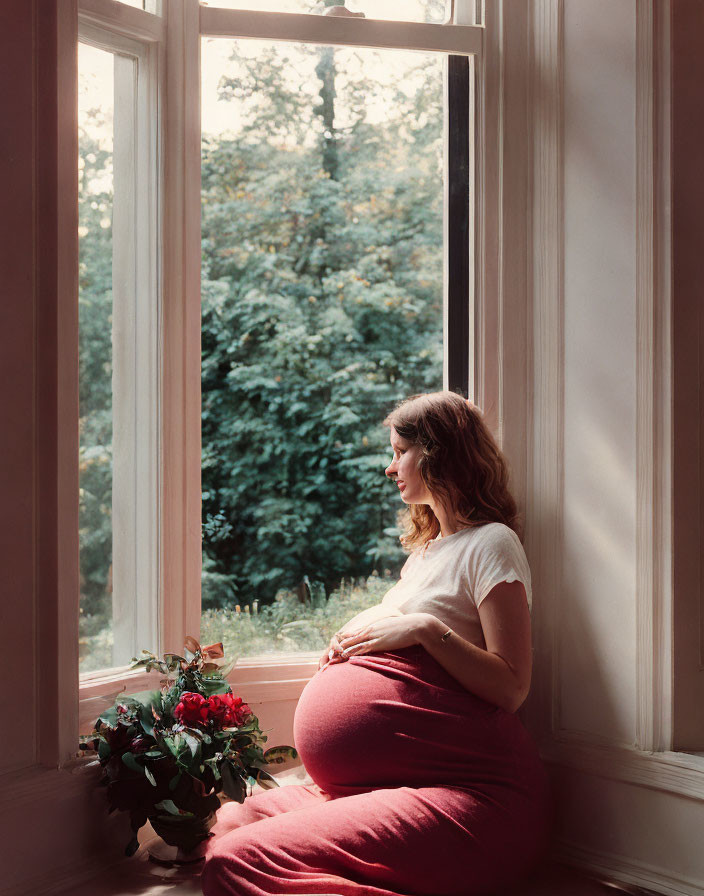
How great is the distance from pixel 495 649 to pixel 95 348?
125 cm

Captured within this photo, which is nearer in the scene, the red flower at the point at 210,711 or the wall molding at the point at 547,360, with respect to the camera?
the red flower at the point at 210,711

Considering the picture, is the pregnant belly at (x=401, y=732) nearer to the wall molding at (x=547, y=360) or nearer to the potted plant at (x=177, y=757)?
the potted plant at (x=177, y=757)

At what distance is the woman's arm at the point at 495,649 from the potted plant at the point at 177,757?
0.51 m

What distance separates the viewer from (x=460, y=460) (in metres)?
2.16

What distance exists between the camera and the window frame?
2.30m

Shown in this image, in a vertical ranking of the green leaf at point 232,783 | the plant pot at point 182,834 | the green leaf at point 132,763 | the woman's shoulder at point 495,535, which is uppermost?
the woman's shoulder at point 495,535

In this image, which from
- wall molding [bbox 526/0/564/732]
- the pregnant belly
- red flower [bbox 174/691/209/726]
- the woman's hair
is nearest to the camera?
the pregnant belly

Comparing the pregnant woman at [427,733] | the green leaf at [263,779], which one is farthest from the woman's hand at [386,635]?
the green leaf at [263,779]

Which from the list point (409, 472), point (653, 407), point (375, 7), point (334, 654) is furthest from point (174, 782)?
point (375, 7)

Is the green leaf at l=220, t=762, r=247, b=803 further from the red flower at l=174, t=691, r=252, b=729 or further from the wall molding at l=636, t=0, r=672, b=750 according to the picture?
the wall molding at l=636, t=0, r=672, b=750

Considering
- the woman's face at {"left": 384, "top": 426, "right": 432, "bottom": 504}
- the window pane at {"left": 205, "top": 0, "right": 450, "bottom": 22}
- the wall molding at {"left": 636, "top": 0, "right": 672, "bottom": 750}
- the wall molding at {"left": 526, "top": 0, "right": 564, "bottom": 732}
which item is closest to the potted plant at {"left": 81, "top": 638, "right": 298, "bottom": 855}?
the woman's face at {"left": 384, "top": 426, "right": 432, "bottom": 504}

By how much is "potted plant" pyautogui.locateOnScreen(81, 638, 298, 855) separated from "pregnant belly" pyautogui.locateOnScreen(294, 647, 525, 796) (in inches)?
6.9

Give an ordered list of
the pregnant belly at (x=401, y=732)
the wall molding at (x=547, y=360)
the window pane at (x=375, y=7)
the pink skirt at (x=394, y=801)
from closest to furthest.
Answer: the pink skirt at (x=394, y=801) → the pregnant belly at (x=401, y=732) → the wall molding at (x=547, y=360) → the window pane at (x=375, y=7)

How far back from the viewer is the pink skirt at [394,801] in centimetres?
171
